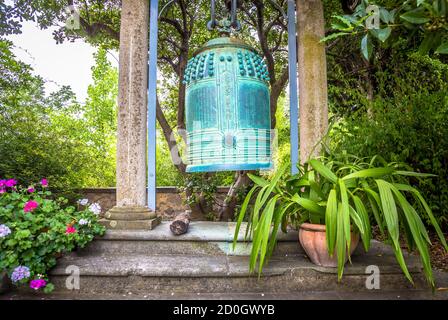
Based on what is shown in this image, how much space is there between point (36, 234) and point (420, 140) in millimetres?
3676

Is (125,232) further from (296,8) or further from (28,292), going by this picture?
(296,8)

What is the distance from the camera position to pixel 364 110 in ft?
16.2

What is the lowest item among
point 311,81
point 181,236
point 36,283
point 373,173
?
point 36,283

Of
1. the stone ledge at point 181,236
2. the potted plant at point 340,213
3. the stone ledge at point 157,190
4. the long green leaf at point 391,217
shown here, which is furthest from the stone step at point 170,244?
the stone ledge at point 157,190

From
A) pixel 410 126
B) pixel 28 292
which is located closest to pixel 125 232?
pixel 28 292

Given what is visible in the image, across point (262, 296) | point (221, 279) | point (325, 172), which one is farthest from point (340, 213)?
point (221, 279)

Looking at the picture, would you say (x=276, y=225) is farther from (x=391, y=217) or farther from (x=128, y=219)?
(x=128, y=219)

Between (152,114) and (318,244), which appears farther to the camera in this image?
(152,114)

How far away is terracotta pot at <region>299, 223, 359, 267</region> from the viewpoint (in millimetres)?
2000

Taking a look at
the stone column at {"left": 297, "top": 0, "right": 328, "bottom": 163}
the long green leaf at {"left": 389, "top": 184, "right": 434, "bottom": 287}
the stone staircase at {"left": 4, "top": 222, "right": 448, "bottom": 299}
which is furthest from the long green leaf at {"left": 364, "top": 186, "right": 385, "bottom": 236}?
the stone column at {"left": 297, "top": 0, "right": 328, "bottom": 163}

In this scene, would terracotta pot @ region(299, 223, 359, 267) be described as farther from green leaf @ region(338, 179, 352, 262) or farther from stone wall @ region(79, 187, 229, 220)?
stone wall @ region(79, 187, 229, 220)

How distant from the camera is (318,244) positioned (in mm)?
2016

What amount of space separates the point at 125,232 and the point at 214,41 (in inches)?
67.8

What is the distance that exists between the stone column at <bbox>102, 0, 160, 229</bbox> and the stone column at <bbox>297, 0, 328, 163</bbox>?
61.6 inches
